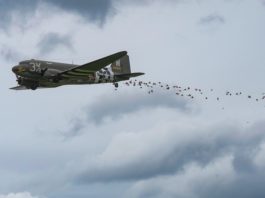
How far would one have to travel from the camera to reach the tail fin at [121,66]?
10662 cm

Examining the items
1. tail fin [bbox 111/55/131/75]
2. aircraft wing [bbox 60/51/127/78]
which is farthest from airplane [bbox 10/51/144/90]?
tail fin [bbox 111/55/131/75]

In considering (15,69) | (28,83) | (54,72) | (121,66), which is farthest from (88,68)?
(121,66)

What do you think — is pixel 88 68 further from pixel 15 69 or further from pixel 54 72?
pixel 15 69

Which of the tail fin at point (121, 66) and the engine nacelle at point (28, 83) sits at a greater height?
the tail fin at point (121, 66)

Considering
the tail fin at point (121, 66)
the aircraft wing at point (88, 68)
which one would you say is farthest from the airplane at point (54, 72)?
the tail fin at point (121, 66)

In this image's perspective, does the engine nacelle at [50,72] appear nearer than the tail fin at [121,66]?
Yes

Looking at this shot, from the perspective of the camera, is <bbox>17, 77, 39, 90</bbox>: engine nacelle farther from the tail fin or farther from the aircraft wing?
the tail fin

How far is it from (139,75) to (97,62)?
19.0ft

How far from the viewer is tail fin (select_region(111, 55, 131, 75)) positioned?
106625 millimetres

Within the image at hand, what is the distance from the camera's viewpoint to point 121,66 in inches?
4245

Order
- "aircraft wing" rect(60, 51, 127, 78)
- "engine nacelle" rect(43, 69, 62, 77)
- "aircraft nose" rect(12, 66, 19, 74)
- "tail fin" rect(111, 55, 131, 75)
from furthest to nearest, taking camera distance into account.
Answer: "tail fin" rect(111, 55, 131, 75) → "engine nacelle" rect(43, 69, 62, 77) → "aircraft wing" rect(60, 51, 127, 78) → "aircraft nose" rect(12, 66, 19, 74)

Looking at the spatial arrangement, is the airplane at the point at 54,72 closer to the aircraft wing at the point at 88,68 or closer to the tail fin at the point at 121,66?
the aircraft wing at the point at 88,68

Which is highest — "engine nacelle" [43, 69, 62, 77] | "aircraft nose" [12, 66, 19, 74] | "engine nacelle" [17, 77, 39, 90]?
"aircraft nose" [12, 66, 19, 74]

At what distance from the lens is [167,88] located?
78.9m
